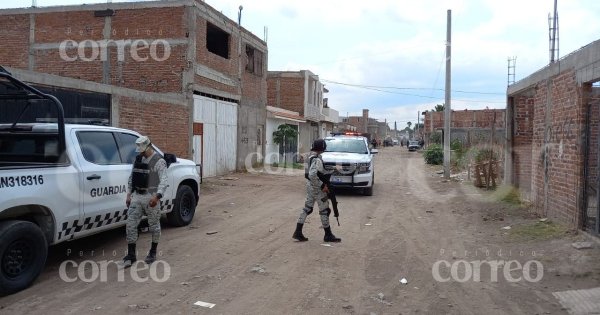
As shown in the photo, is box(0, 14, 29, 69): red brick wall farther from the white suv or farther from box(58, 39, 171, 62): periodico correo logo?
the white suv

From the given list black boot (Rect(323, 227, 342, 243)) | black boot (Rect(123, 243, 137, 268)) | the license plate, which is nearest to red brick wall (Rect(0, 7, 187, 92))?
the license plate

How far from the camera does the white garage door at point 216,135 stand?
693 inches

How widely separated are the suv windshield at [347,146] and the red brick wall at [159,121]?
4775 millimetres

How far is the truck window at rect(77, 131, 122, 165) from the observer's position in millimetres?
6423

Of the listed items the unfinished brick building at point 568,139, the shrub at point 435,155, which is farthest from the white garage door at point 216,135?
the shrub at point 435,155

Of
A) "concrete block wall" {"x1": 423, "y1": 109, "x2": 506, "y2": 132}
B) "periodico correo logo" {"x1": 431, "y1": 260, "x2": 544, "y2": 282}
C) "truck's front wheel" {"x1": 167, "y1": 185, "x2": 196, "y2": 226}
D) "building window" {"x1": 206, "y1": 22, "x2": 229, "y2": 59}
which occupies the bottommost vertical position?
"periodico correo logo" {"x1": 431, "y1": 260, "x2": 544, "y2": 282}

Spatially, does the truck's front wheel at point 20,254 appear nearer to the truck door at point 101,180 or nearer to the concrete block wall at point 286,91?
the truck door at point 101,180

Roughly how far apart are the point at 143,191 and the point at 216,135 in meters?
12.9

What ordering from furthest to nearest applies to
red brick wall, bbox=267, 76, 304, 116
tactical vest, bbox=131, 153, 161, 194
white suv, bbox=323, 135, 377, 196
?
red brick wall, bbox=267, 76, 304, 116
white suv, bbox=323, 135, 377, 196
tactical vest, bbox=131, 153, 161, 194

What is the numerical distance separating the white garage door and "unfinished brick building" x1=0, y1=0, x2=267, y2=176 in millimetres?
36

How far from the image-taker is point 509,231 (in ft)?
28.9

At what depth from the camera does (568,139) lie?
330 inches

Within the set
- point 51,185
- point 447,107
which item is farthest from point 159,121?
point 447,107

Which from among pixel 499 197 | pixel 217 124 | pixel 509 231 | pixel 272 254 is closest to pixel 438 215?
pixel 509 231
